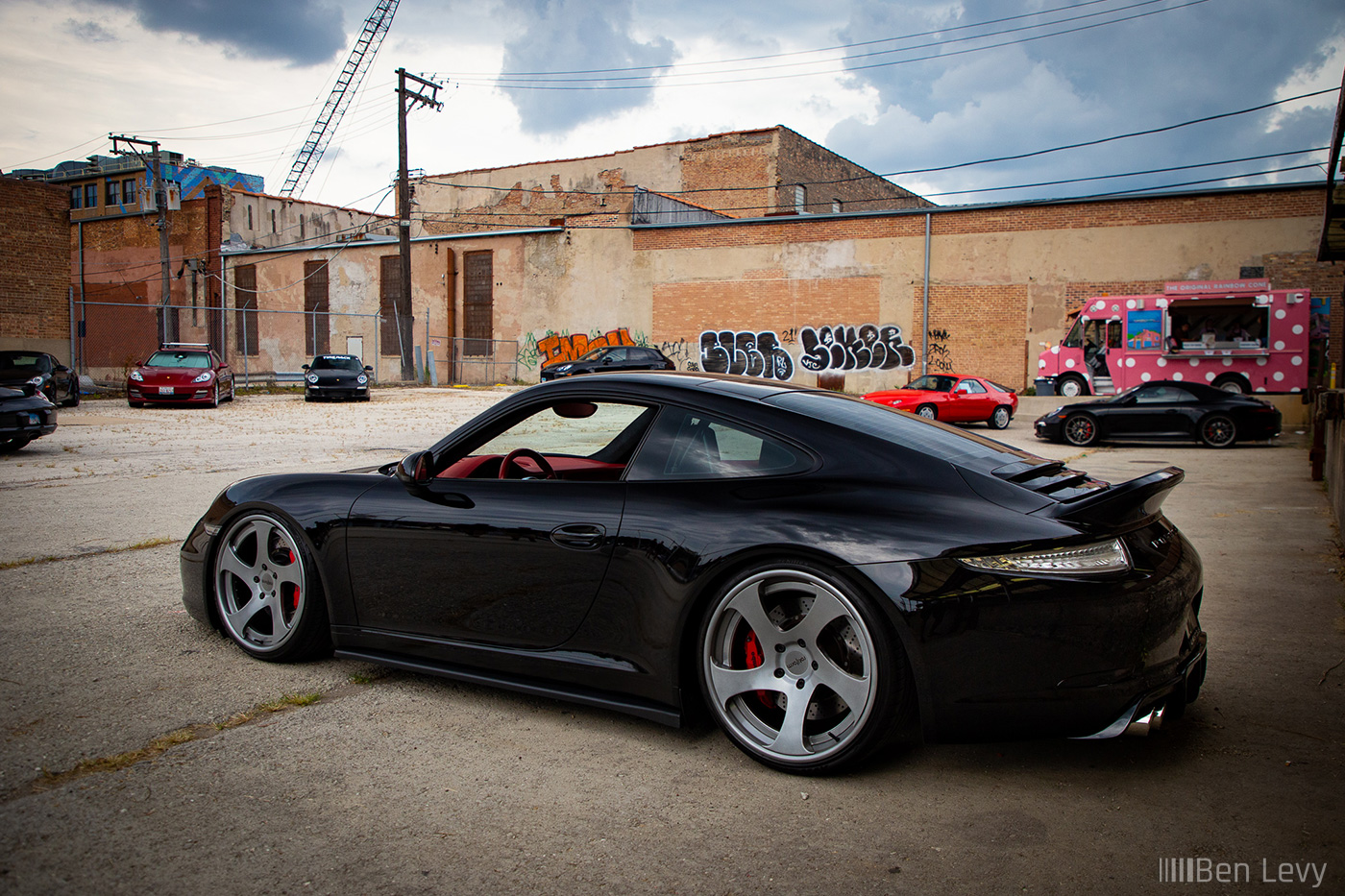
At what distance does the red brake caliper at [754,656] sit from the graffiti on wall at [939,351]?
30.5m

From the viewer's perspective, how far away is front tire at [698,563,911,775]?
263 cm

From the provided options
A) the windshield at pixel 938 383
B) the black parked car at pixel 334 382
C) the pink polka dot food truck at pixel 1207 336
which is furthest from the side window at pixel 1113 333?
the black parked car at pixel 334 382

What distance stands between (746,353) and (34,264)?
29.1 m

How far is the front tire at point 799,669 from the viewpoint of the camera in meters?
2.63

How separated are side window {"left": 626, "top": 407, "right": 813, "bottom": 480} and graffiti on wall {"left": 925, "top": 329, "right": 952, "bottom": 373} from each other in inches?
1193

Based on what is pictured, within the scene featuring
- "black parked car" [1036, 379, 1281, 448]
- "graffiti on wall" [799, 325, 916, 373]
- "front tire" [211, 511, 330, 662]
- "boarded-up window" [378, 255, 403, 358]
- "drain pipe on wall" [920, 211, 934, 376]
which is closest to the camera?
"front tire" [211, 511, 330, 662]

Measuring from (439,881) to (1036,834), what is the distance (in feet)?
5.13

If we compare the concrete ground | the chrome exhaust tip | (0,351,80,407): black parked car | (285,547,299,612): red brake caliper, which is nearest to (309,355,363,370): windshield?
(0,351,80,407): black parked car

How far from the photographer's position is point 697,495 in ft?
9.68

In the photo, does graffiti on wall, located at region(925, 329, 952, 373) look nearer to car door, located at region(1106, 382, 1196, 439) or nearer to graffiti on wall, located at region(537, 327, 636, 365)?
graffiti on wall, located at region(537, 327, 636, 365)

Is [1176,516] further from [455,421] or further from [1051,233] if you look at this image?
[1051,233]

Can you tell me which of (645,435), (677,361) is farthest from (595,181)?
(645,435)

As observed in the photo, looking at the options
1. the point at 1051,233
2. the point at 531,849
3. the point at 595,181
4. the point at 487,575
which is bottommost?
the point at 531,849

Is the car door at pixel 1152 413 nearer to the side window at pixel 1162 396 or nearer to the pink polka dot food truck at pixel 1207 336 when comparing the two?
the side window at pixel 1162 396
